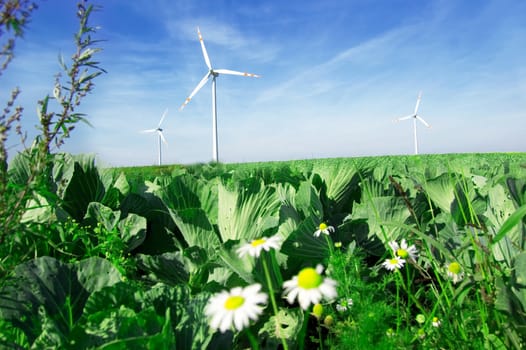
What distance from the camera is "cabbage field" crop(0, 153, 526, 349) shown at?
1211 mm

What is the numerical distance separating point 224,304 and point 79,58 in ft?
2.85

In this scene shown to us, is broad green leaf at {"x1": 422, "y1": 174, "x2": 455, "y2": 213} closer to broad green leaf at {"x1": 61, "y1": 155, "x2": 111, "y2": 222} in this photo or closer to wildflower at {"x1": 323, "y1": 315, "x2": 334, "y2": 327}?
wildflower at {"x1": 323, "y1": 315, "x2": 334, "y2": 327}

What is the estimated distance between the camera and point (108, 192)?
7.63 ft

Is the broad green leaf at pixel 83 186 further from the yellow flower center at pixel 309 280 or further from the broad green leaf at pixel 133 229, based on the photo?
the yellow flower center at pixel 309 280

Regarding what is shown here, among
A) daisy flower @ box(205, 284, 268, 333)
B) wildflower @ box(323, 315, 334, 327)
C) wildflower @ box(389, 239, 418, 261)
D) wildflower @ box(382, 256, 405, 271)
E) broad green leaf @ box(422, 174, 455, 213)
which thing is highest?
broad green leaf @ box(422, 174, 455, 213)

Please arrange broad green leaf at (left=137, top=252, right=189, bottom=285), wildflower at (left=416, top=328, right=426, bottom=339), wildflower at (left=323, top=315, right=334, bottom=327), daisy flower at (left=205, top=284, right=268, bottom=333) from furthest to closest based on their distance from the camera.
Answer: broad green leaf at (left=137, top=252, right=189, bottom=285)
wildflower at (left=323, top=315, right=334, bottom=327)
wildflower at (left=416, top=328, right=426, bottom=339)
daisy flower at (left=205, top=284, right=268, bottom=333)

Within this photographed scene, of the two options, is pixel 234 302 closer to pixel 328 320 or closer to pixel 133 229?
pixel 328 320

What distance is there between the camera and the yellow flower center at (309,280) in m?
0.92

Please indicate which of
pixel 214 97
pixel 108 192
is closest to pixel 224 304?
pixel 108 192

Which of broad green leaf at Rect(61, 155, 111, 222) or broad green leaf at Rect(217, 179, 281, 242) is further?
broad green leaf at Rect(61, 155, 111, 222)

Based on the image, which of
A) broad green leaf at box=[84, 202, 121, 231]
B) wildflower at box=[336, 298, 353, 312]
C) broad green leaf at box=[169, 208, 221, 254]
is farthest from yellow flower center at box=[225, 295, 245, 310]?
broad green leaf at box=[84, 202, 121, 231]

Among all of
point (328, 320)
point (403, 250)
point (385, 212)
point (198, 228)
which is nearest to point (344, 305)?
point (328, 320)

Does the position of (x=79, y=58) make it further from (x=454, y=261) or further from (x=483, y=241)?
(x=483, y=241)

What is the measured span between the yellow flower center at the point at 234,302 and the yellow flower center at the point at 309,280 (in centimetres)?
14
